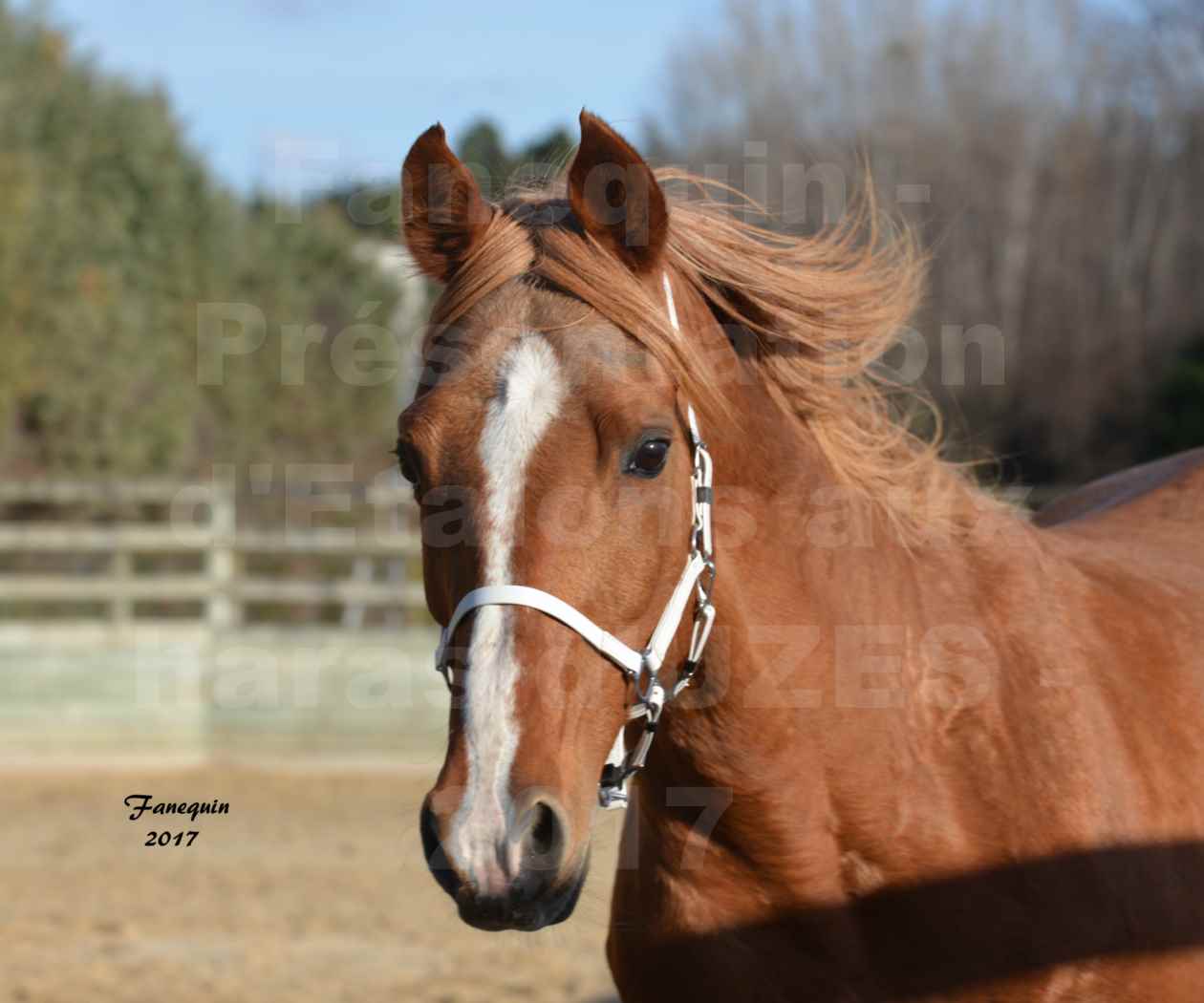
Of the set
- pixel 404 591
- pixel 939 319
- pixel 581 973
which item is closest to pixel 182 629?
pixel 404 591

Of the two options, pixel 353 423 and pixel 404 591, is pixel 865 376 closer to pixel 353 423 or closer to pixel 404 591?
pixel 404 591

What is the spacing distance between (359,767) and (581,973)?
13.9 feet

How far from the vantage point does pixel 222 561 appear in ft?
32.6

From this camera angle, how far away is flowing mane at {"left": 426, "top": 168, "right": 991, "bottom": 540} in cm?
210

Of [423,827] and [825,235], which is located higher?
[825,235]

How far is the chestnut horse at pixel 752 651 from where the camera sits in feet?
6.22

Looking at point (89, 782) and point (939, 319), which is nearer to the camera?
point (89, 782)

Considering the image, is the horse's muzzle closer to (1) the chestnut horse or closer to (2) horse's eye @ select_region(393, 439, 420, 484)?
(1) the chestnut horse

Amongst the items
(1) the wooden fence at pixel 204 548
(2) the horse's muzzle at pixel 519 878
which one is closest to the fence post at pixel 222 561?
(1) the wooden fence at pixel 204 548

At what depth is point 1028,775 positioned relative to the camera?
2.28m

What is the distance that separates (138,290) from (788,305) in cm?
1344

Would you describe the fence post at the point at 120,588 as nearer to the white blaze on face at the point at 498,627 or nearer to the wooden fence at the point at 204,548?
the wooden fence at the point at 204,548

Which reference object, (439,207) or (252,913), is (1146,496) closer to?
(439,207)

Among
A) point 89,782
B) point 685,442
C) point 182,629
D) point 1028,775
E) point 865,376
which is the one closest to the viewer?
point 685,442
